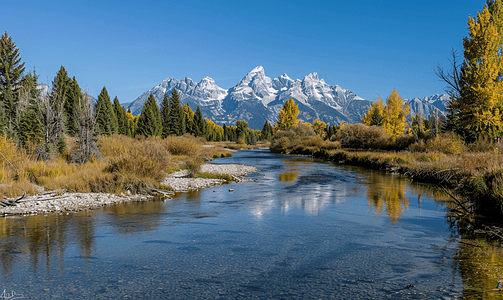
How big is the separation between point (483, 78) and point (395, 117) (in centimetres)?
2513

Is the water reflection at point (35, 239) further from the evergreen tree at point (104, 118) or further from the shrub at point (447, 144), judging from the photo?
the evergreen tree at point (104, 118)

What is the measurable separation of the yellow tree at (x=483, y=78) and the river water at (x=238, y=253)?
685 inches

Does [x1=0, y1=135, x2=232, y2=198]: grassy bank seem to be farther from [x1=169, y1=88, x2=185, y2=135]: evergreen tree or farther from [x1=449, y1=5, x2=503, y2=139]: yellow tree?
[x1=169, y1=88, x2=185, y2=135]: evergreen tree

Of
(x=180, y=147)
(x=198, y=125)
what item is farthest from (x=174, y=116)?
(x=180, y=147)

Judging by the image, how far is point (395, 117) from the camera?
4984 centimetres

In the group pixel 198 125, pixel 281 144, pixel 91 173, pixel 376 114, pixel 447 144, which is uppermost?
pixel 376 114

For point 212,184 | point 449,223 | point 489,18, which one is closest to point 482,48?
point 489,18

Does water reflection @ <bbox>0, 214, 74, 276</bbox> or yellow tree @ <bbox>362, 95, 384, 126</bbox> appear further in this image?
yellow tree @ <bbox>362, 95, 384, 126</bbox>

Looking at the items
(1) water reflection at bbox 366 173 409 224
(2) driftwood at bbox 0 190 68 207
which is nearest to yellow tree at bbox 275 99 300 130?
(1) water reflection at bbox 366 173 409 224

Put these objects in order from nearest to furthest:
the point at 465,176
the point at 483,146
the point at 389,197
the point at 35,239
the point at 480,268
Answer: the point at 480,268 → the point at 35,239 → the point at 465,176 → the point at 389,197 → the point at 483,146

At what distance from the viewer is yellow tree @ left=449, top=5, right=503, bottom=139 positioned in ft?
81.6

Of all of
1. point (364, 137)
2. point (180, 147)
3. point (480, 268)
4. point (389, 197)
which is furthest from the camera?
point (364, 137)

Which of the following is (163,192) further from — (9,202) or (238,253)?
(238,253)

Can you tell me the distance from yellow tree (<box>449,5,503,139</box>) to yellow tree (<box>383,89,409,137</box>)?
23.1 m
